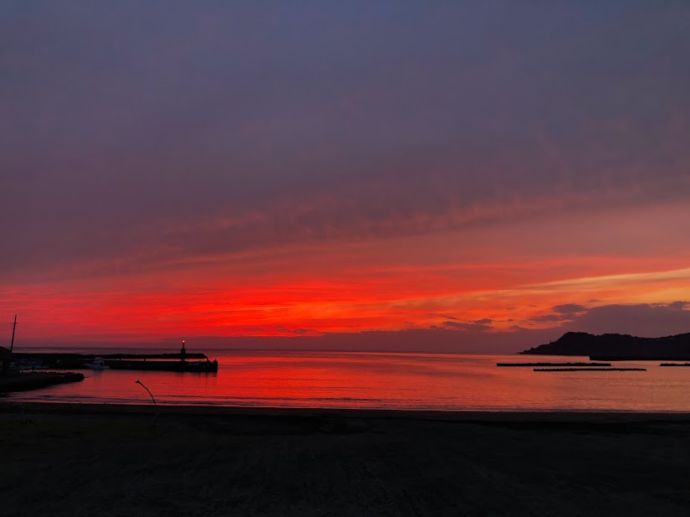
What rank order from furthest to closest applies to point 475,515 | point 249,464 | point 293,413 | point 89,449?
point 293,413 → point 89,449 → point 249,464 → point 475,515

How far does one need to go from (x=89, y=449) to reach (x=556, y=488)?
14.1 m

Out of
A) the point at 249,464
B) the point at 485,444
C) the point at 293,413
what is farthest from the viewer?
the point at 293,413

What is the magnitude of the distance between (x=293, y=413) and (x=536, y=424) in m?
13.1

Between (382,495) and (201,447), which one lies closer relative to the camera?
(382,495)

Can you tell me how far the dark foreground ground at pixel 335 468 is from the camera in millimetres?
11492

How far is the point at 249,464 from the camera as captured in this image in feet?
50.8

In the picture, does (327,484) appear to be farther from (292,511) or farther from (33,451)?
(33,451)

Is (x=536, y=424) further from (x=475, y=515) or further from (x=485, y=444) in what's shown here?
(x=475, y=515)

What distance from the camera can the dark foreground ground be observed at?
37.7ft

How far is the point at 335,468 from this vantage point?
50.0 ft

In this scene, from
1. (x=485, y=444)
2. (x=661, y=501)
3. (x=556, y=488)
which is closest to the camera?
(x=661, y=501)

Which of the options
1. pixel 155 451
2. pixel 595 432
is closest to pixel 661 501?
pixel 595 432

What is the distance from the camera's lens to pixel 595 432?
23734mm

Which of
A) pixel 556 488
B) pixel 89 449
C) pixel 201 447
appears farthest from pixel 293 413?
pixel 556 488
